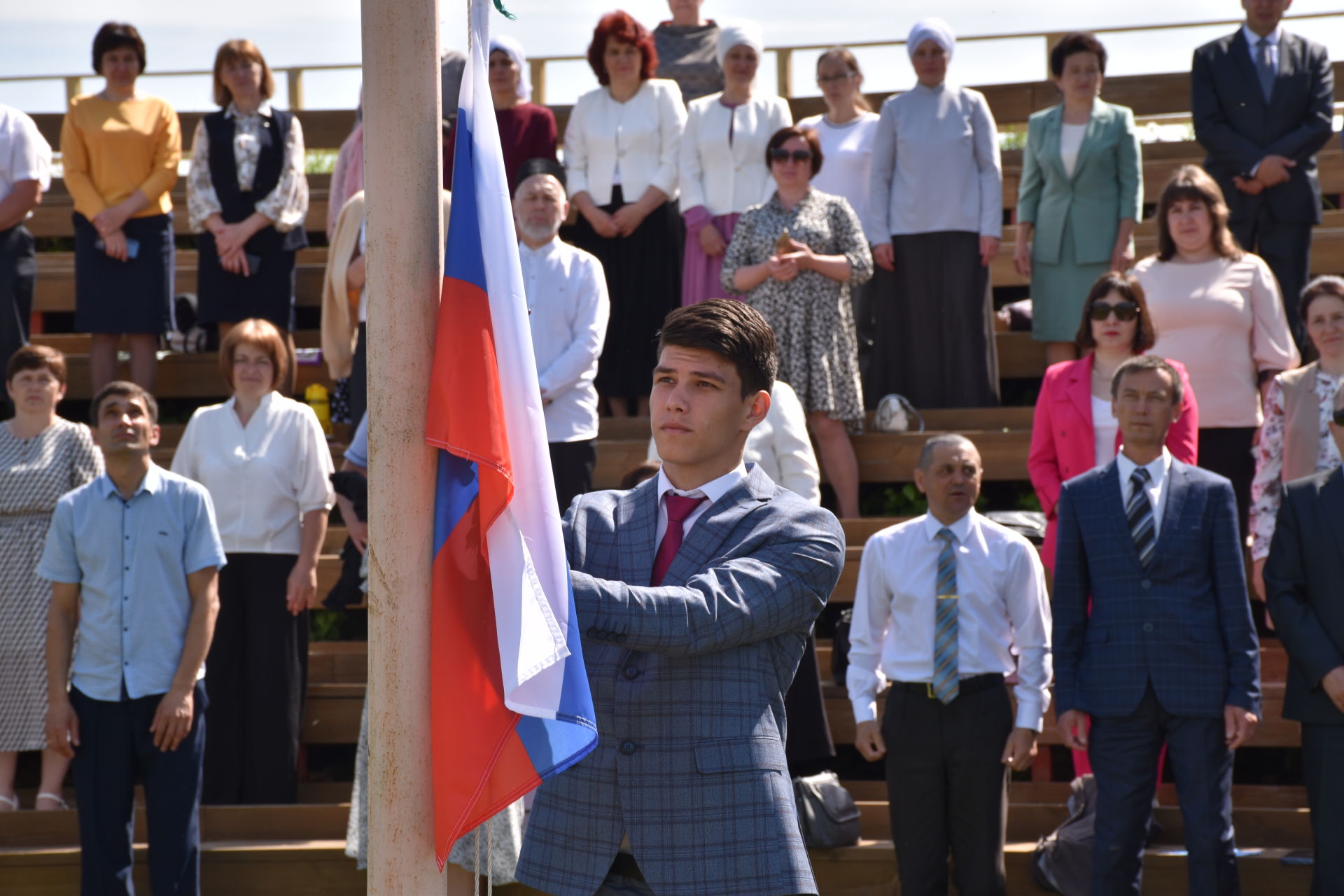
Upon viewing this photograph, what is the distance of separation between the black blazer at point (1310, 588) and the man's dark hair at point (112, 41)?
6135 mm

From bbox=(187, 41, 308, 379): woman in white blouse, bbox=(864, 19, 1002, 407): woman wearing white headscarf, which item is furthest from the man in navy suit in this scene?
bbox=(187, 41, 308, 379): woman in white blouse

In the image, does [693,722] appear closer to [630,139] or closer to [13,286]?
[630,139]

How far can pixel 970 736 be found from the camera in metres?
5.62

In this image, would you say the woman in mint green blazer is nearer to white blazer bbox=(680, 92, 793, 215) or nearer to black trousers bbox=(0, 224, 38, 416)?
white blazer bbox=(680, 92, 793, 215)

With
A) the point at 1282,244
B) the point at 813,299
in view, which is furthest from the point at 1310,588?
the point at 1282,244

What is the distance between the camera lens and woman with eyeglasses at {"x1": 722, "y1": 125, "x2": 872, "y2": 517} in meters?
7.74

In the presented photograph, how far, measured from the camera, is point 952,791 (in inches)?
222

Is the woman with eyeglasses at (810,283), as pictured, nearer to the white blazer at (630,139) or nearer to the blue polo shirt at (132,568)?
the white blazer at (630,139)

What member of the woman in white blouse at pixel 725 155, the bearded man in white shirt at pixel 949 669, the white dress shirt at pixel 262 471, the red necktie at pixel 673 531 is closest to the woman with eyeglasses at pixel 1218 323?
the bearded man in white shirt at pixel 949 669

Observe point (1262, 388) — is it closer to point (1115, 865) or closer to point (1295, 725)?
point (1295, 725)

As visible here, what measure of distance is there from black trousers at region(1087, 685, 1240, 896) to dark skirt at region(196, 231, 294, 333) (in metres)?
5.12

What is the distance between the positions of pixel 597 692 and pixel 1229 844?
129 inches

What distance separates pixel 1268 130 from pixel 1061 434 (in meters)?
2.91

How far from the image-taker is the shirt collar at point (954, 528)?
19.4 feet
